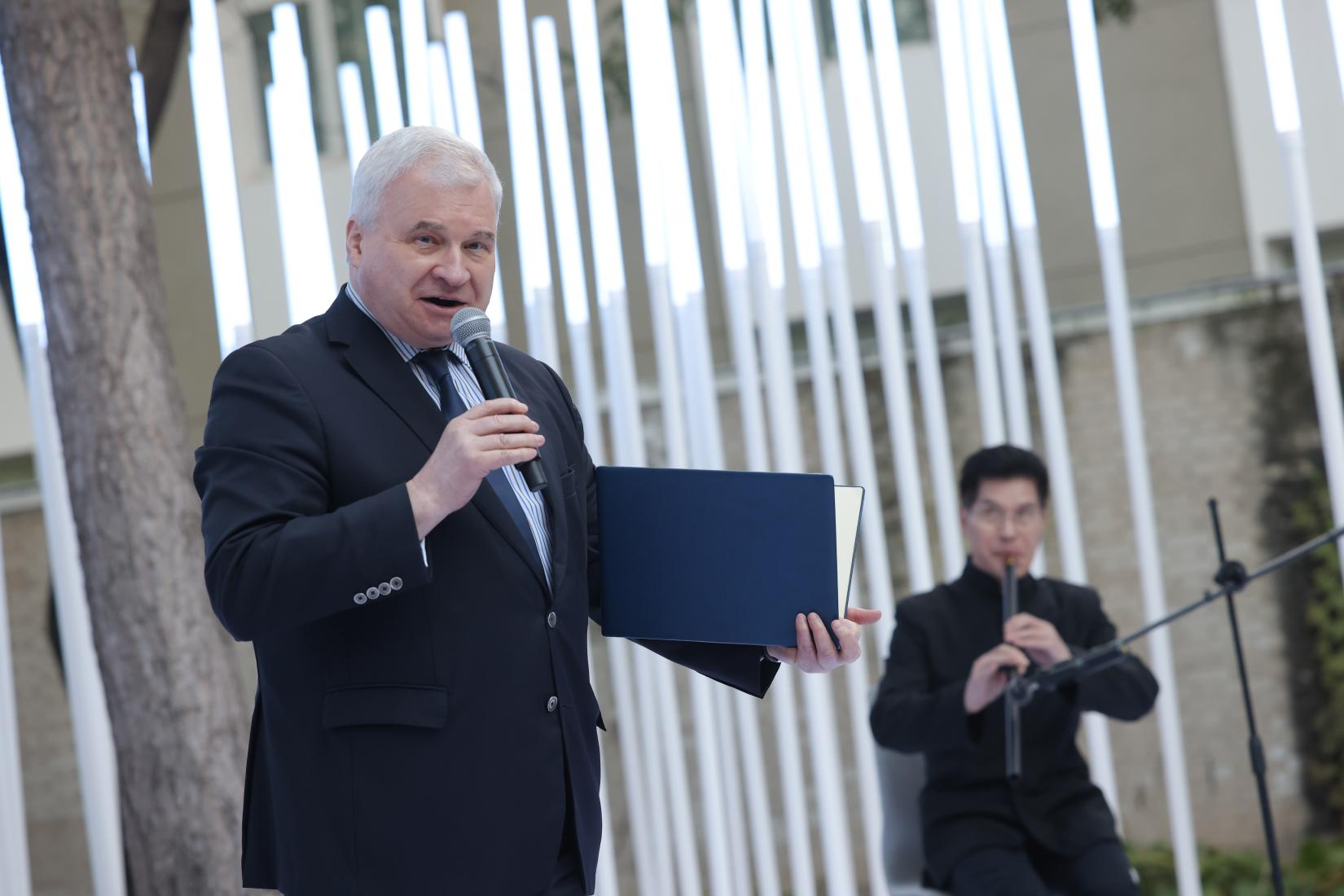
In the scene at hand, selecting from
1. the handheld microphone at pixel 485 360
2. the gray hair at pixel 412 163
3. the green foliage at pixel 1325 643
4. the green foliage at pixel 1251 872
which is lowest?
the green foliage at pixel 1251 872

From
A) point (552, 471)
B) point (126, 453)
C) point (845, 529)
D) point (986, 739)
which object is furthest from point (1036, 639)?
point (126, 453)

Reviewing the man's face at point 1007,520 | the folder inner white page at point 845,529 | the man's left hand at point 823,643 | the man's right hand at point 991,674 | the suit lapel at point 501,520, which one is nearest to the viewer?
the suit lapel at point 501,520

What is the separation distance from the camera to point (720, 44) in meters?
3.78

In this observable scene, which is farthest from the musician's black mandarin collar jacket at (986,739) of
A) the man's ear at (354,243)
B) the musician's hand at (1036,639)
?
the man's ear at (354,243)

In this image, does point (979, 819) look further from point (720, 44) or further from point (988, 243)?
point (720, 44)

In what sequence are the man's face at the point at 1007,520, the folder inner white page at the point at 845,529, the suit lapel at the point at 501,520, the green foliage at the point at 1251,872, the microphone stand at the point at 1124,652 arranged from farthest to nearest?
the green foliage at the point at 1251,872 < the man's face at the point at 1007,520 < the microphone stand at the point at 1124,652 < the folder inner white page at the point at 845,529 < the suit lapel at the point at 501,520

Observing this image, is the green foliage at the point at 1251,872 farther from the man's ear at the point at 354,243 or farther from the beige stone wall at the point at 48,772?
the beige stone wall at the point at 48,772

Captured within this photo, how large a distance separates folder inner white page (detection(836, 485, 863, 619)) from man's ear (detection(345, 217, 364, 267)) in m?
0.69

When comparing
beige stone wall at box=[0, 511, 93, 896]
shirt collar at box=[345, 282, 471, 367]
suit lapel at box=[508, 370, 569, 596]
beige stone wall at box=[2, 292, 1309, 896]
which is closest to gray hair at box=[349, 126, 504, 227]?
shirt collar at box=[345, 282, 471, 367]

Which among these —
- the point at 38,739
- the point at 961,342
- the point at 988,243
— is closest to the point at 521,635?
the point at 988,243

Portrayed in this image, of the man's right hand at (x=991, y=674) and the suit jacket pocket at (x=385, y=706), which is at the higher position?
the suit jacket pocket at (x=385, y=706)

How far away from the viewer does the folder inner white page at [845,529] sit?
5.81ft

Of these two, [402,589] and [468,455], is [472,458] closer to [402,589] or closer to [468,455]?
[468,455]

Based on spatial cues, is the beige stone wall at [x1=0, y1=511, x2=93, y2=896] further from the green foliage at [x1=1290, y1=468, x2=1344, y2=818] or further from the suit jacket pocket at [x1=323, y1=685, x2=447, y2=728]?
the green foliage at [x1=1290, y1=468, x2=1344, y2=818]
